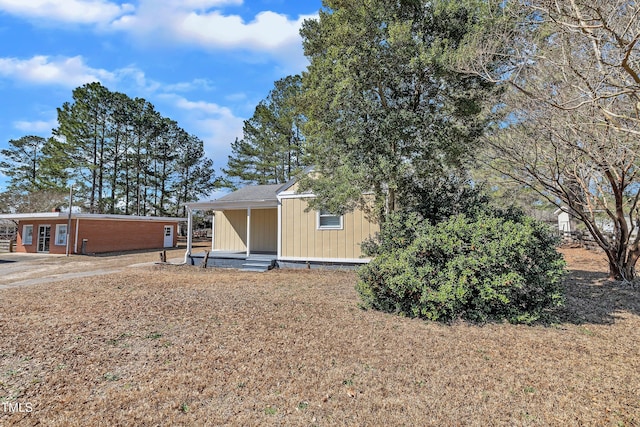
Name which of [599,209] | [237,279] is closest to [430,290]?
[237,279]

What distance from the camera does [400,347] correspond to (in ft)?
13.0

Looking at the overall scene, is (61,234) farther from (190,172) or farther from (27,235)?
(190,172)

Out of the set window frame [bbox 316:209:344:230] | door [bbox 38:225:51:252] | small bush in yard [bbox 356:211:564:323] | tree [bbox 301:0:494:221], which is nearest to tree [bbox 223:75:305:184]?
door [bbox 38:225:51:252]

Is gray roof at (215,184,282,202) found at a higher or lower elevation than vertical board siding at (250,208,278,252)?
higher

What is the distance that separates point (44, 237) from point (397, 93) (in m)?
23.0

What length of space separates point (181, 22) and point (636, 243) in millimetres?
13230

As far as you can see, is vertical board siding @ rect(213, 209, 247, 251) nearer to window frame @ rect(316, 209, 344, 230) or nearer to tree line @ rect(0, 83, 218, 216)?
window frame @ rect(316, 209, 344, 230)

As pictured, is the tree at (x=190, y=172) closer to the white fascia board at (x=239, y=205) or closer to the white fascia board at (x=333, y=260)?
the white fascia board at (x=239, y=205)

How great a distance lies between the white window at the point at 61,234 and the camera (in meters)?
18.7

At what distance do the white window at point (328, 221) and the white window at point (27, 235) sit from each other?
20.1m

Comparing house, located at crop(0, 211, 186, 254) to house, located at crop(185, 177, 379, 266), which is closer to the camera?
house, located at crop(185, 177, 379, 266)

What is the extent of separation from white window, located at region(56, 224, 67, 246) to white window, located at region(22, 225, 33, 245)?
8.50 feet

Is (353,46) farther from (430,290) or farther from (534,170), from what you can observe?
(534,170)

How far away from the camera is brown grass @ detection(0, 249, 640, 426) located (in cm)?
258
